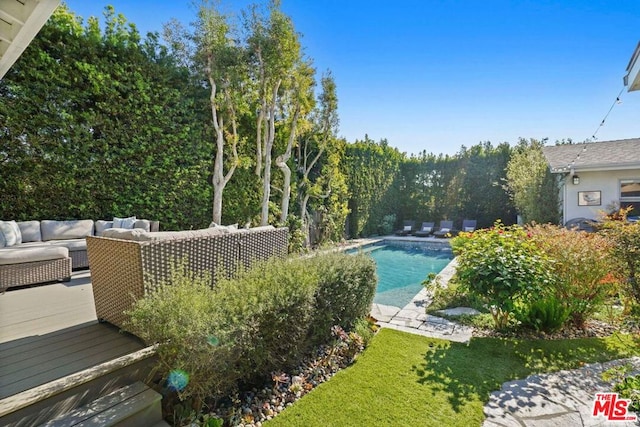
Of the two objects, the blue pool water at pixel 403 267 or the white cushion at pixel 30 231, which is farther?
the blue pool water at pixel 403 267

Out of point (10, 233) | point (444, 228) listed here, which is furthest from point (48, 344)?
point (444, 228)

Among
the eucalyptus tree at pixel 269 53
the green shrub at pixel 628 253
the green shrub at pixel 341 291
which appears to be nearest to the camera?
the green shrub at pixel 628 253

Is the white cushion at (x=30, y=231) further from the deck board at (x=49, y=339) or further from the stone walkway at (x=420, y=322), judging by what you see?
the stone walkway at (x=420, y=322)

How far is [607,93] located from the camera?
24.2 feet

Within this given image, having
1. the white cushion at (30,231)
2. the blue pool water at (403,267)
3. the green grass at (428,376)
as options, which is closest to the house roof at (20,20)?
the white cushion at (30,231)

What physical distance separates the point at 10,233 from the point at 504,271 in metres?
8.67

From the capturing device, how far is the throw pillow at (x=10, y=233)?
5.62 m

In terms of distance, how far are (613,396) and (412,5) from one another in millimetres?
8201

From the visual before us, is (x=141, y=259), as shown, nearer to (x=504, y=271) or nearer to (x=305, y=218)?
(x=504, y=271)

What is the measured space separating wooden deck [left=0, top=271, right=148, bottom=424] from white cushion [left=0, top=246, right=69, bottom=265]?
539mm

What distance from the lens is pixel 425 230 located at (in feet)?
55.3

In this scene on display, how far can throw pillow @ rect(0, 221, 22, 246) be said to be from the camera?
5621mm

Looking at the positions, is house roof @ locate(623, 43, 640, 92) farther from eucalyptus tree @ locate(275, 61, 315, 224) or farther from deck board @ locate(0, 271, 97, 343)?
deck board @ locate(0, 271, 97, 343)

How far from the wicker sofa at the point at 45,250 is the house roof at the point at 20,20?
3080 mm
